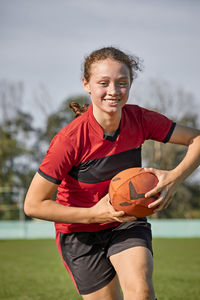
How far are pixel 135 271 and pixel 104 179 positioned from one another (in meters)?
0.77

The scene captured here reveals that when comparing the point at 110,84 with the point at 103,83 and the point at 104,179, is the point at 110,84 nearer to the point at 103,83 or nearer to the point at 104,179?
the point at 103,83

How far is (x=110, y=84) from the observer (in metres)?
3.48

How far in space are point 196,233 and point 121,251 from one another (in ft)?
105

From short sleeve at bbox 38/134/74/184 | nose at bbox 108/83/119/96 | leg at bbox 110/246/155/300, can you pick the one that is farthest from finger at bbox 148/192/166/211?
nose at bbox 108/83/119/96

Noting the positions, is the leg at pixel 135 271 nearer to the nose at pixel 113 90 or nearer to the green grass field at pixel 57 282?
the nose at pixel 113 90

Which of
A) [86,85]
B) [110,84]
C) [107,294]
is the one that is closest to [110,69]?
[110,84]

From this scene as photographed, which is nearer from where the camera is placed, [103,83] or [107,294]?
[103,83]

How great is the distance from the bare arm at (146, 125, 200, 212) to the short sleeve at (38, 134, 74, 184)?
0.65 metres

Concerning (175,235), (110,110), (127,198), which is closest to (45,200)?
(127,198)

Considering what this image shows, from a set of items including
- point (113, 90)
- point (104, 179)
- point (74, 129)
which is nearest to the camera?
point (113, 90)

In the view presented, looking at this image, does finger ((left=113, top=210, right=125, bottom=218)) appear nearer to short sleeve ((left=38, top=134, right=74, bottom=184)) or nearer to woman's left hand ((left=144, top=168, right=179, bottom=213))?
woman's left hand ((left=144, top=168, right=179, bottom=213))

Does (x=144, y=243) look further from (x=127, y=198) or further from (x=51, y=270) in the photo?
(x=51, y=270)

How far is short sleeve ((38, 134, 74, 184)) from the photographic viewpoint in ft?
11.0

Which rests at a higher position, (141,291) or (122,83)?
(122,83)
